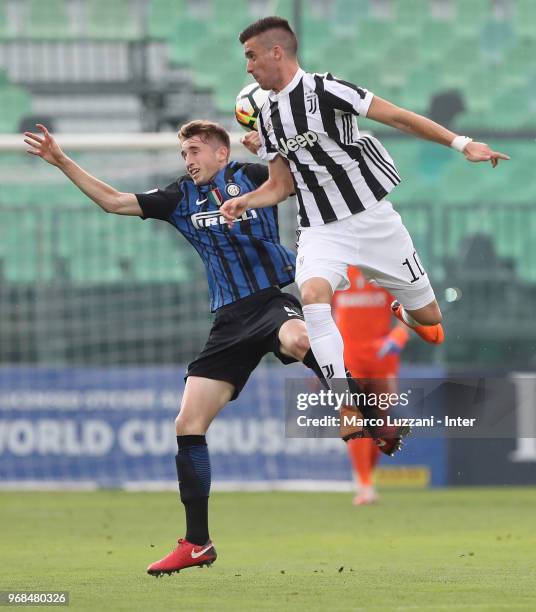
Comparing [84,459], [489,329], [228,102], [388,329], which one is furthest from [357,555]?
[228,102]

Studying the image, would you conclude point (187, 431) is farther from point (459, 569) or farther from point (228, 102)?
point (228, 102)

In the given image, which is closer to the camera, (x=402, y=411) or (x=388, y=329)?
(x=402, y=411)

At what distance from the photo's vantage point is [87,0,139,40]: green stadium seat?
656 inches

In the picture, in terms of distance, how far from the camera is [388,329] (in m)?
11.9

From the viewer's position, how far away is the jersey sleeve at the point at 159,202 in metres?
7.02

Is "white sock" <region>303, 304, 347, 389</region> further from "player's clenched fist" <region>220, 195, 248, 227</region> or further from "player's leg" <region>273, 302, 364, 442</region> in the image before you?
"player's clenched fist" <region>220, 195, 248, 227</region>

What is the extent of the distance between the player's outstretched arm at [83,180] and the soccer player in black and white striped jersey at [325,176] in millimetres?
774

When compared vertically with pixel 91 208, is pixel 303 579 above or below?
below

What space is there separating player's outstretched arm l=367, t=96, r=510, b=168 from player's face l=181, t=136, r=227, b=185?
1.05 meters

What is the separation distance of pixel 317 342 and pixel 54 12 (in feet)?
38.1

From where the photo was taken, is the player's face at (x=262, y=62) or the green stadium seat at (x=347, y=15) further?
the green stadium seat at (x=347, y=15)

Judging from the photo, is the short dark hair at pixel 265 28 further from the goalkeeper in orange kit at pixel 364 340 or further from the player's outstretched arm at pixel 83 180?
the goalkeeper in orange kit at pixel 364 340

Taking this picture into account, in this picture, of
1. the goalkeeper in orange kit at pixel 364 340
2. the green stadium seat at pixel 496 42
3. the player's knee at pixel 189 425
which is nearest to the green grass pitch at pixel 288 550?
the goalkeeper in orange kit at pixel 364 340

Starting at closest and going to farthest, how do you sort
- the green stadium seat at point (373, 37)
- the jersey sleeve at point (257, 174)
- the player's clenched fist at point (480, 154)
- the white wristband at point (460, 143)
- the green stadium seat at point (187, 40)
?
the player's clenched fist at point (480, 154), the white wristband at point (460, 143), the jersey sleeve at point (257, 174), the green stadium seat at point (187, 40), the green stadium seat at point (373, 37)
